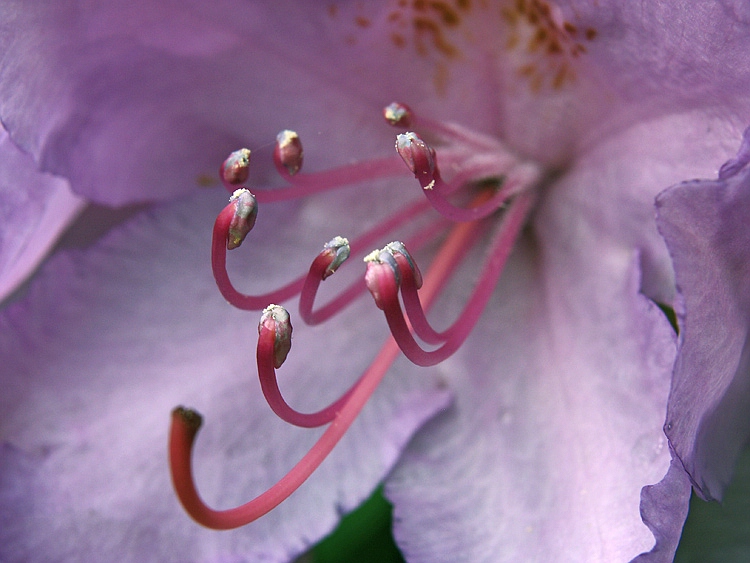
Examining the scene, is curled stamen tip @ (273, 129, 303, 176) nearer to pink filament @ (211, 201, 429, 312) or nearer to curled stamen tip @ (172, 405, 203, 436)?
pink filament @ (211, 201, 429, 312)

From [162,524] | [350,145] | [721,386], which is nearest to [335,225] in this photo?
[350,145]

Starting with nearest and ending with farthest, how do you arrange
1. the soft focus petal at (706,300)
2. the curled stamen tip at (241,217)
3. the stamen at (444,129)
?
the soft focus petal at (706,300) < the curled stamen tip at (241,217) < the stamen at (444,129)

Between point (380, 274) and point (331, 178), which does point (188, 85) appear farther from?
point (380, 274)

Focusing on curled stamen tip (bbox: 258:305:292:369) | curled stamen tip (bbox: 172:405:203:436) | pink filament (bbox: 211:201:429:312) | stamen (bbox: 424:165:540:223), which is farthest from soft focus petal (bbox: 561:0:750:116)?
curled stamen tip (bbox: 172:405:203:436)

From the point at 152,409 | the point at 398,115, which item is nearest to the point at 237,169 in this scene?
the point at 398,115

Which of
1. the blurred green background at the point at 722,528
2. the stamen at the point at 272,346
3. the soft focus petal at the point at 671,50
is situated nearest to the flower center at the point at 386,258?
the stamen at the point at 272,346

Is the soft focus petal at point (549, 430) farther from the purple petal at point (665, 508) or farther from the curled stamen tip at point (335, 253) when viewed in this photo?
the curled stamen tip at point (335, 253)
